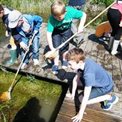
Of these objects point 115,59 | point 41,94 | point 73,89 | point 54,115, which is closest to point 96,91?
point 73,89

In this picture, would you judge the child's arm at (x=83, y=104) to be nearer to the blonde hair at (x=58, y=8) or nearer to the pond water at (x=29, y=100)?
the pond water at (x=29, y=100)

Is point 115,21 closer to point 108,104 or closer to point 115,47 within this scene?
point 115,47

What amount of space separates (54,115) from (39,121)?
0.30 m

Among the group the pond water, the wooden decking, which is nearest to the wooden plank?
the wooden decking

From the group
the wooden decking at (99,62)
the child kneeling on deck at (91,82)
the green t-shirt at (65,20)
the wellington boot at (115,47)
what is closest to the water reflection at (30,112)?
the wooden decking at (99,62)

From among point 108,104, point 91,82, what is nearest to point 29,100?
point 108,104

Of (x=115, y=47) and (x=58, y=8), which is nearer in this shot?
(x=58, y=8)

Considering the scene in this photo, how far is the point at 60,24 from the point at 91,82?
1470mm

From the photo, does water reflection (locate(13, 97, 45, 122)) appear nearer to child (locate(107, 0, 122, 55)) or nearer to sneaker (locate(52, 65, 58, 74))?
sneaker (locate(52, 65, 58, 74))

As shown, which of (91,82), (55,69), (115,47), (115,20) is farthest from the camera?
(115,47)

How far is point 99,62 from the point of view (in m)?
6.09

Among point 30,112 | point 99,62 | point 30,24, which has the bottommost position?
point 30,112

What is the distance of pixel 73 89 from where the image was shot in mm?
4840

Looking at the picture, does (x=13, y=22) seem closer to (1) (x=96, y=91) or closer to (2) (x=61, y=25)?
(2) (x=61, y=25)
